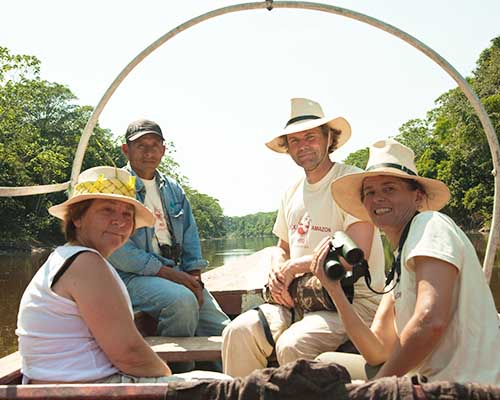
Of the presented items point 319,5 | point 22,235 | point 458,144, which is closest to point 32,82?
point 22,235

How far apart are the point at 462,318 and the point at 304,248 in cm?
153

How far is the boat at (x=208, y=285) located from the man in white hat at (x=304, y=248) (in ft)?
1.22

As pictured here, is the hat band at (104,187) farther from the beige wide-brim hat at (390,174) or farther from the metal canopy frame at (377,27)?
the metal canopy frame at (377,27)

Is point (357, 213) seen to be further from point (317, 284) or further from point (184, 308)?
point (184, 308)

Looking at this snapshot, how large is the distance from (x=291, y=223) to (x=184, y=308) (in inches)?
39.5

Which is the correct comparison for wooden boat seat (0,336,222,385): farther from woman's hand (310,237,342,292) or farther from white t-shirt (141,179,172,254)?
woman's hand (310,237,342,292)

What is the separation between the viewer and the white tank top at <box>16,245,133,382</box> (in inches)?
84.5

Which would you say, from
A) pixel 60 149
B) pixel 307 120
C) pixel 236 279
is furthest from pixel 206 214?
pixel 307 120

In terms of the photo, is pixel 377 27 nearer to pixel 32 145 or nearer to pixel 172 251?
pixel 172 251

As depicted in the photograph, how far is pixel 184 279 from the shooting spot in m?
4.47

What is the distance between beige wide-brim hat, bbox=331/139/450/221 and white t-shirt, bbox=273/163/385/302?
1.57ft

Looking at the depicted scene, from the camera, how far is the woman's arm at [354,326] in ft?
7.79

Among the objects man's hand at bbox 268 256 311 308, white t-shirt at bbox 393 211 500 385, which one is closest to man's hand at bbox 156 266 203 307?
man's hand at bbox 268 256 311 308

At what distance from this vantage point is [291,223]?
3660mm
